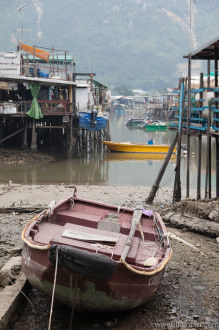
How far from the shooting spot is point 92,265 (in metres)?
5.22

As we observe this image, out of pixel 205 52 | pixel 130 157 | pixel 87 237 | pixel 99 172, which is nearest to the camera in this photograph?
pixel 87 237

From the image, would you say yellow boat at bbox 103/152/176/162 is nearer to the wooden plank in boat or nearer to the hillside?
the wooden plank in boat

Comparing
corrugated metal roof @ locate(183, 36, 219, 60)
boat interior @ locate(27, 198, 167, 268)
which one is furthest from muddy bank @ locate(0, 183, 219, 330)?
corrugated metal roof @ locate(183, 36, 219, 60)

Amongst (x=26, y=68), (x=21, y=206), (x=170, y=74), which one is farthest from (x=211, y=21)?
(x=21, y=206)

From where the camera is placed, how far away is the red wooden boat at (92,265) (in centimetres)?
524

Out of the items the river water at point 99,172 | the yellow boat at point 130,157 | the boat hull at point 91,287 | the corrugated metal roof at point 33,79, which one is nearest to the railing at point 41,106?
the corrugated metal roof at point 33,79

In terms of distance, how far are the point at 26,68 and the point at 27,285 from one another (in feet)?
69.4

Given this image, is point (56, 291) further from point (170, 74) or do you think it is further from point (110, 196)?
point (170, 74)

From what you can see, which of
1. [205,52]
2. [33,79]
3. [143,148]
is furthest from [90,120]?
[205,52]

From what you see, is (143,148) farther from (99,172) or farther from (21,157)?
(21,157)

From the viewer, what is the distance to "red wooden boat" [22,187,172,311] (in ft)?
17.2

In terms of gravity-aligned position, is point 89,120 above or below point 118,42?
below

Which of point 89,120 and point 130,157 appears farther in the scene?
point 130,157

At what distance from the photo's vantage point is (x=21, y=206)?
41.0 ft
